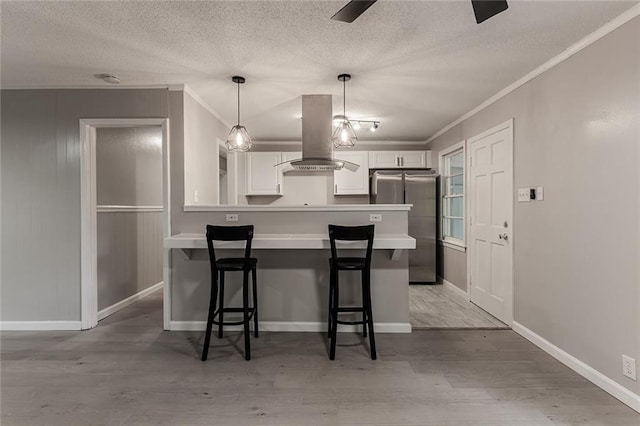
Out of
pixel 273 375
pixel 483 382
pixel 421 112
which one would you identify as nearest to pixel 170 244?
pixel 273 375

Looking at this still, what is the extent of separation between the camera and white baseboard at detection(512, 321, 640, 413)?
1.94 meters

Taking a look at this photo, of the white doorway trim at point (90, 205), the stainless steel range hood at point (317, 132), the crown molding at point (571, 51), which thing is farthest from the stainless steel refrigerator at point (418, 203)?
the white doorway trim at point (90, 205)

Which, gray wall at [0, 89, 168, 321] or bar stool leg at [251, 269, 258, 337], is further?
gray wall at [0, 89, 168, 321]

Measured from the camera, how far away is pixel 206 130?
3.74 m

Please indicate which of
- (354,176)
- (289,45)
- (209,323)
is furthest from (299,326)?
(354,176)

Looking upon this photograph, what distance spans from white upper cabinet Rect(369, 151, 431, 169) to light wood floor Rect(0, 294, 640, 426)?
119 inches

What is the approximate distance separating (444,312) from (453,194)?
6.08ft

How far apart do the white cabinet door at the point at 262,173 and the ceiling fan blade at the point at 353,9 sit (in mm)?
3852

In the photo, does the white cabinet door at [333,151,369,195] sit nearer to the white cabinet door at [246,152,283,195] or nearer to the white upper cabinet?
the white upper cabinet

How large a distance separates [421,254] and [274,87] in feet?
10.4

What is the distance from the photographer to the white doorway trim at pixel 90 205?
3113 mm

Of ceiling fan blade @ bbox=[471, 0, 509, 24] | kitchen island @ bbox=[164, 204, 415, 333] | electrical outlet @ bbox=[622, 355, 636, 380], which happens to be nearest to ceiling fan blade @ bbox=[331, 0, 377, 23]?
ceiling fan blade @ bbox=[471, 0, 509, 24]

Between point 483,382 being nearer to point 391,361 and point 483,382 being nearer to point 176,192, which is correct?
point 391,361

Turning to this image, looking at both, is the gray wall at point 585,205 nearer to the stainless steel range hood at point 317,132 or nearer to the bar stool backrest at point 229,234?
the stainless steel range hood at point 317,132
